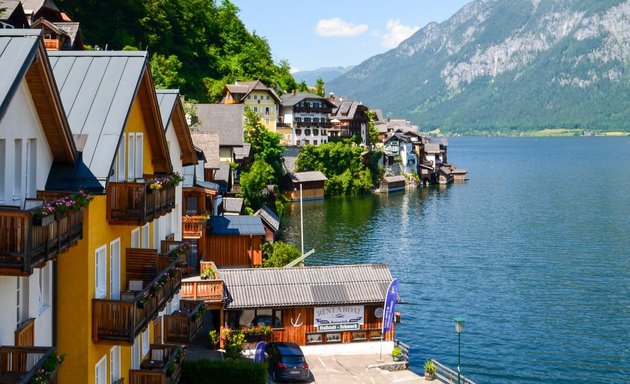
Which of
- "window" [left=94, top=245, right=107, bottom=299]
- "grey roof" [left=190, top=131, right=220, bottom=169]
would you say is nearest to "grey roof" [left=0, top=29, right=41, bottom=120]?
"window" [left=94, top=245, right=107, bottom=299]

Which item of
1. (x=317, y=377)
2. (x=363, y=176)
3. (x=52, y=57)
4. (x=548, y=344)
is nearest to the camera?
(x=52, y=57)

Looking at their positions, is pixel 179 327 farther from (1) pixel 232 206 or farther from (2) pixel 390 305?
(1) pixel 232 206

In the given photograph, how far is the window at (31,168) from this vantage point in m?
15.1

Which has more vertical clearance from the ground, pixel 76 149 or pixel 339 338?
pixel 76 149

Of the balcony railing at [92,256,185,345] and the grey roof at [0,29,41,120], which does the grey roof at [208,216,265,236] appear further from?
the grey roof at [0,29,41,120]

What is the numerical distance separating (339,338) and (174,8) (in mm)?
82555

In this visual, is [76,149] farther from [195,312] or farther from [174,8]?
[174,8]

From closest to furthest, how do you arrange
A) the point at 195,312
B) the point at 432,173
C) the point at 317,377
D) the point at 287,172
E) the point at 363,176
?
the point at 195,312, the point at 317,377, the point at 287,172, the point at 363,176, the point at 432,173

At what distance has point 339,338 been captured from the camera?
3941cm

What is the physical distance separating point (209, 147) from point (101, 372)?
39.7 meters

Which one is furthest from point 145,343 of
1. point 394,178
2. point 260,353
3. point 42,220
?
point 394,178

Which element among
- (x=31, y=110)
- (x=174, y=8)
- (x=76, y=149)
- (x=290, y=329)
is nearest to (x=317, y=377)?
(x=290, y=329)

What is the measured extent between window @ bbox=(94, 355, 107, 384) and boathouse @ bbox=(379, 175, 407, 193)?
127335 mm

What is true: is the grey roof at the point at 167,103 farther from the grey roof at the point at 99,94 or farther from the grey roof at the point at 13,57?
the grey roof at the point at 13,57
